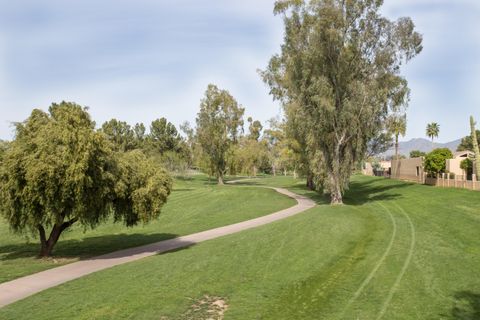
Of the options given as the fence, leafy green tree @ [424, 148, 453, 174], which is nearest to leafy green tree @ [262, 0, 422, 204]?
the fence

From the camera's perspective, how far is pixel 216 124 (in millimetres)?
65562

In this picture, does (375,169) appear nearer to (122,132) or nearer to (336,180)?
(122,132)

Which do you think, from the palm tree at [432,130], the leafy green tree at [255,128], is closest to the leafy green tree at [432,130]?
the palm tree at [432,130]

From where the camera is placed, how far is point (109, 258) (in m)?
18.4

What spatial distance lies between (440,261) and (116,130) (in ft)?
248

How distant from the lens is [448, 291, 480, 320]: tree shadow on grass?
34.3ft

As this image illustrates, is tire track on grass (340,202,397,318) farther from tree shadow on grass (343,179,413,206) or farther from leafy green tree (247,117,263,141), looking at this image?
leafy green tree (247,117,263,141)

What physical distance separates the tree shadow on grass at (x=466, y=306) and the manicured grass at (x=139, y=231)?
14.6 metres

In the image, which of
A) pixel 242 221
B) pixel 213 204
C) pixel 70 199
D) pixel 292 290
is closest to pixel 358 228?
pixel 242 221

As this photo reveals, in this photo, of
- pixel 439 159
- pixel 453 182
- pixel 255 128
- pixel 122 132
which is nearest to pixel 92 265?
pixel 453 182

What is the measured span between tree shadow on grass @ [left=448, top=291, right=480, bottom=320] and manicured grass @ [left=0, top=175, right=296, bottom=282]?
1461cm

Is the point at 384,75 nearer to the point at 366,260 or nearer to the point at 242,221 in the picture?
the point at 242,221

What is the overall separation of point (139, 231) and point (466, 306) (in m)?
20.7

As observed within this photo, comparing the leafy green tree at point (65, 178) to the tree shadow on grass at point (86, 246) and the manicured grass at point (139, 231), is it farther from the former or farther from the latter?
the manicured grass at point (139, 231)
